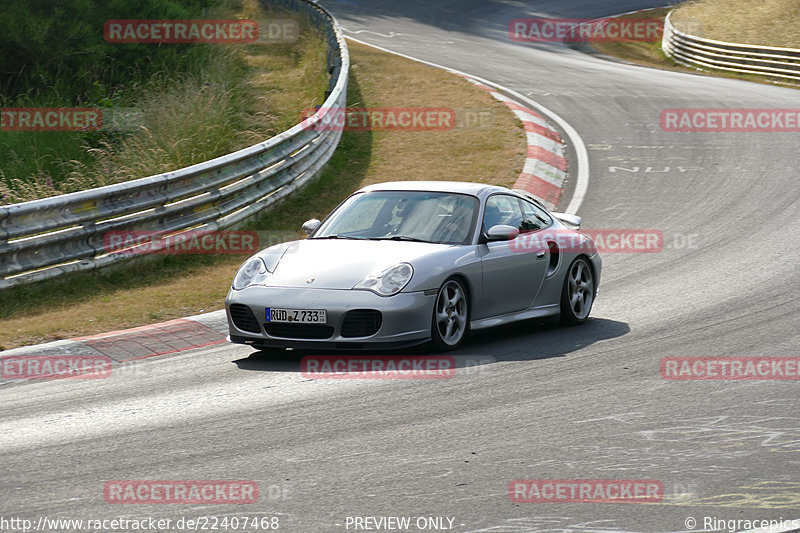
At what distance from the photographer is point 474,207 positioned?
9.18 meters

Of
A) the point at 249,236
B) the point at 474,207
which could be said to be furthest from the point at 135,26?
the point at 474,207

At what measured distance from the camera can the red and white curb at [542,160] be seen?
16125mm

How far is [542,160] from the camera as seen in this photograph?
58.2 feet

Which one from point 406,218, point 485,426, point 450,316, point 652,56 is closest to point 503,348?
point 450,316

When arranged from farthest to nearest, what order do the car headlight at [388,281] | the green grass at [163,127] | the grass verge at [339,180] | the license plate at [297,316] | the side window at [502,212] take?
1. the green grass at [163,127]
2. the grass verge at [339,180]
3. the side window at [502,212]
4. the car headlight at [388,281]
5. the license plate at [297,316]

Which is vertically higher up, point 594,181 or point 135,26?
point 135,26

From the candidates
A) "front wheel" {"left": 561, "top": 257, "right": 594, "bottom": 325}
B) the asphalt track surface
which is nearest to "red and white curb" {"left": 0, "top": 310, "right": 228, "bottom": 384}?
the asphalt track surface

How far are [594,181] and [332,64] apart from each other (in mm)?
7077

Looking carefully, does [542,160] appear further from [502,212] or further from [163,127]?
[502,212]

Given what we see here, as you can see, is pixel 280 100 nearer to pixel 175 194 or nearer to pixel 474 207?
pixel 175 194

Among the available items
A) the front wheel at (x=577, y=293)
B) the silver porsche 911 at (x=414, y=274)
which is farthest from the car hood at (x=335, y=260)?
the front wheel at (x=577, y=293)

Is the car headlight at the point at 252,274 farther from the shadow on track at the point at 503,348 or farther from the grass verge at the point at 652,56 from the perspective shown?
the grass verge at the point at 652,56

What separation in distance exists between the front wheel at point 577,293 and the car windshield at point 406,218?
1262 mm

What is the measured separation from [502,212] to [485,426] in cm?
345
